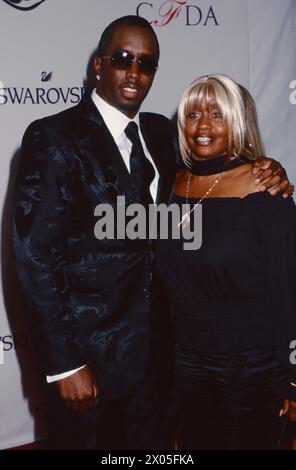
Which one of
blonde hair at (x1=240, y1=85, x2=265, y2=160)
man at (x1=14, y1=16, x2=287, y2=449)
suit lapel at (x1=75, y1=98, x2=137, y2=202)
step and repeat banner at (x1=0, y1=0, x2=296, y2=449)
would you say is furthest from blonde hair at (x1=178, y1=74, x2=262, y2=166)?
step and repeat banner at (x1=0, y1=0, x2=296, y2=449)

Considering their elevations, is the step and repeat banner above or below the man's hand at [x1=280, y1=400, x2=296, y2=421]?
above

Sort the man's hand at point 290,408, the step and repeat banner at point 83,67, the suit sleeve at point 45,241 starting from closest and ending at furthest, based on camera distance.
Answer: the suit sleeve at point 45,241
the man's hand at point 290,408
the step and repeat banner at point 83,67

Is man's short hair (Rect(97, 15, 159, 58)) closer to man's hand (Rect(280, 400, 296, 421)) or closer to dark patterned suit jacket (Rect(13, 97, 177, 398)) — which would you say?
dark patterned suit jacket (Rect(13, 97, 177, 398))

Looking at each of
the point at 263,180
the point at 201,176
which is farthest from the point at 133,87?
the point at 263,180

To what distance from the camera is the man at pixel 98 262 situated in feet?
5.47

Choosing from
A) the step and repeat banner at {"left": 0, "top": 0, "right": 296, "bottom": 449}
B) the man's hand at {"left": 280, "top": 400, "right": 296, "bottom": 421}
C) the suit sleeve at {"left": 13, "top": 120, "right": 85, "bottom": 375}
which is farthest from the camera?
the step and repeat banner at {"left": 0, "top": 0, "right": 296, "bottom": 449}

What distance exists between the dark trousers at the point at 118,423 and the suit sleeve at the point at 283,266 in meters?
0.50

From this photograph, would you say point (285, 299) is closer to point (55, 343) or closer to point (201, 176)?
point (201, 176)

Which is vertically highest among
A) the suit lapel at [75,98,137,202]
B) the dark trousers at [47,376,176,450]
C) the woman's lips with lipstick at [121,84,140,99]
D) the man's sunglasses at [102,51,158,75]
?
the man's sunglasses at [102,51,158,75]

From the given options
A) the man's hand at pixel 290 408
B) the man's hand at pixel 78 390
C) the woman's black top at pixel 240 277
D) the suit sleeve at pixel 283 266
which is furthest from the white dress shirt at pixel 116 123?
the man's hand at pixel 290 408

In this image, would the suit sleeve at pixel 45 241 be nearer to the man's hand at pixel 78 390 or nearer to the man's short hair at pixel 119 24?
the man's hand at pixel 78 390

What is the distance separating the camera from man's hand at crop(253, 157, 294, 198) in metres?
1.74

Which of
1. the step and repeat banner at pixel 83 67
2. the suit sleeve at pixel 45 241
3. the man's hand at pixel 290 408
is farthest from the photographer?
the step and repeat banner at pixel 83 67

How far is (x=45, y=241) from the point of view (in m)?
1.66
